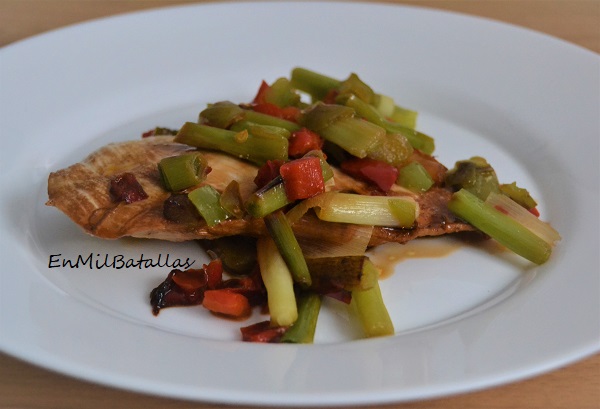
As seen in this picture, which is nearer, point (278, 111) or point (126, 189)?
point (126, 189)

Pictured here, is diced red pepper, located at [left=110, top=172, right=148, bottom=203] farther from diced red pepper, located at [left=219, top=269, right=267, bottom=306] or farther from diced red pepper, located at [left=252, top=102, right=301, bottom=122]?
diced red pepper, located at [left=252, top=102, right=301, bottom=122]

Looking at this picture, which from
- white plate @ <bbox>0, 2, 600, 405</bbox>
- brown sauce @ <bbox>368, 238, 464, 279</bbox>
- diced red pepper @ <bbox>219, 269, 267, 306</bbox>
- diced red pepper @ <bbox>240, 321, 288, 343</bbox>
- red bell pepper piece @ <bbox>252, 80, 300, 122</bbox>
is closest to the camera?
white plate @ <bbox>0, 2, 600, 405</bbox>

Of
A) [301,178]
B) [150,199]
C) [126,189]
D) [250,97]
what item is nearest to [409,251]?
[301,178]

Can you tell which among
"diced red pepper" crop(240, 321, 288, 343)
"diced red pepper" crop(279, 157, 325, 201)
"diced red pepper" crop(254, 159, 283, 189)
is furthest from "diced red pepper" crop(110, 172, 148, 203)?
"diced red pepper" crop(240, 321, 288, 343)

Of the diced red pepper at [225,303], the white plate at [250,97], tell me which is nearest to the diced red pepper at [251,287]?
the diced red pepper at [225,303]

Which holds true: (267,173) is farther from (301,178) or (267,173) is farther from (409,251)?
(409,251)

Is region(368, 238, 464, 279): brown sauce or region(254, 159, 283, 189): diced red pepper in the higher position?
region(254, 159, 283, 189): diced red pepper
